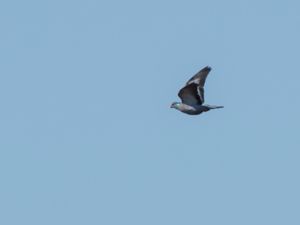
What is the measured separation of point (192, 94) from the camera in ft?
196

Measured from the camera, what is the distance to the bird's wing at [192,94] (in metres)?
59.7

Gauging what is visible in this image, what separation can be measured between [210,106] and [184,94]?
141 cm

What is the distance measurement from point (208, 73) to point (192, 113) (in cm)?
215

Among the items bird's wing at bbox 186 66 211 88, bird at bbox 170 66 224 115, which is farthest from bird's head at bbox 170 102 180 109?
bird's wing at bbox 186 66 211 88

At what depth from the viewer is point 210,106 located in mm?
59406

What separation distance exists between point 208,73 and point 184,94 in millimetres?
1536

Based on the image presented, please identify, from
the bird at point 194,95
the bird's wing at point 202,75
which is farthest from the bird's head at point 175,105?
the bird's wing at point 202,75

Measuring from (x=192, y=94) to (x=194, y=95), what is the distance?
100 mm

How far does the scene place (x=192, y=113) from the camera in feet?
198

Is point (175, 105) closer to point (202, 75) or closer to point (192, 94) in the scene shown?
point (192, 94)

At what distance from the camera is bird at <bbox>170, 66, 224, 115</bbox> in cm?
5950

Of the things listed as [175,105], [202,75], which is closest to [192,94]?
[202,75]

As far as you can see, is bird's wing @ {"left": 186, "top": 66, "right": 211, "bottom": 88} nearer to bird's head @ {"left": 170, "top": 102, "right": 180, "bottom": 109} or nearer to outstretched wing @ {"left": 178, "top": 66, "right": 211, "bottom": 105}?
outstretched wing @ {"left": 178, "top": 66, "right": 211, "bottom": 105}

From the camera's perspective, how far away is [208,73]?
59.4 meters
